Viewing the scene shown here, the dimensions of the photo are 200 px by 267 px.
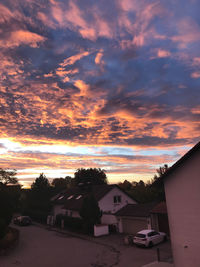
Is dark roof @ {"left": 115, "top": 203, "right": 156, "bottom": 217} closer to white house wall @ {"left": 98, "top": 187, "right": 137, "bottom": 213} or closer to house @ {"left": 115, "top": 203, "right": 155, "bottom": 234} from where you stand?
house @ {"left": 115, "top": 203, "right": 155, "bottom": 234}

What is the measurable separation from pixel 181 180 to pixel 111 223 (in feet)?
62.7

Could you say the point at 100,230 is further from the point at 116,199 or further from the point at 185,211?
the point at 185,211

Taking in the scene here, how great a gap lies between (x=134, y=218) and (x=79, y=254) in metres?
9.95

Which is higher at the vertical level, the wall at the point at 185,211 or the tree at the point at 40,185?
the tree at the point at 40,185

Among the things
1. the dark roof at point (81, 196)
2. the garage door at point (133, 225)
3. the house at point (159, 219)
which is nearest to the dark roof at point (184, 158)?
the house at point (159, 219)

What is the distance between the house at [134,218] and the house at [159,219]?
579 mm

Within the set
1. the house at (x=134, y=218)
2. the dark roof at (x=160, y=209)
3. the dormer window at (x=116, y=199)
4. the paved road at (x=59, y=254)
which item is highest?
the dormer window at (x=116, y=199)

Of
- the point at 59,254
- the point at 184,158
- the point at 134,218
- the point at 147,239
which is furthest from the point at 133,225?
the point at 184,158

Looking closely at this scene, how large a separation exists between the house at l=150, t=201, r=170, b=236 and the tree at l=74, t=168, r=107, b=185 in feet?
134

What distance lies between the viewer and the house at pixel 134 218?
23609 millimetres

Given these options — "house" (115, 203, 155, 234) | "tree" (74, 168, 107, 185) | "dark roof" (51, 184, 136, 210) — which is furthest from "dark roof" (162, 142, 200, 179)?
Answer: "tree" (74, 168, 107, 185)

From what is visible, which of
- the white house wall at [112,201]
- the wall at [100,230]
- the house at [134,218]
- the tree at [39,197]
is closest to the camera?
the house at [134,218]

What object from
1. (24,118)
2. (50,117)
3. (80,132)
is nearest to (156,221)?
(80,132)

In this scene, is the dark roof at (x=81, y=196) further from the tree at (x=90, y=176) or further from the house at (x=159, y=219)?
the tree at (x=90, y=176)
